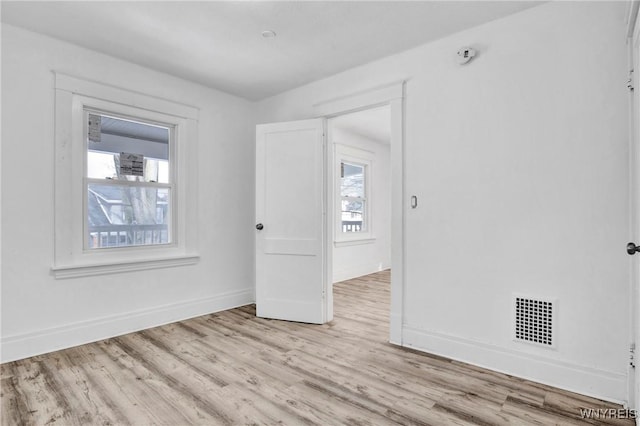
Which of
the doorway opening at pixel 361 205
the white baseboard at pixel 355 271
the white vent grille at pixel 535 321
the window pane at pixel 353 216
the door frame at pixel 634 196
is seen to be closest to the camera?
the door frame at pixel 634 196

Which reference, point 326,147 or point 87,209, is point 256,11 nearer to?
point 326,147

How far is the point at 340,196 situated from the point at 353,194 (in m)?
0.48

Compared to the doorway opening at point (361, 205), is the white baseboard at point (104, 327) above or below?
below

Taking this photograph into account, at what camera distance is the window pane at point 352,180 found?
6223mm

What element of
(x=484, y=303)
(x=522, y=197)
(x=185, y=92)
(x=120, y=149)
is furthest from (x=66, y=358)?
(x=522, y=197)

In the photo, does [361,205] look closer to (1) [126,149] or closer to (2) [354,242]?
(2) [354,242]

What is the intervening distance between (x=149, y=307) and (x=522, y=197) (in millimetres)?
3400

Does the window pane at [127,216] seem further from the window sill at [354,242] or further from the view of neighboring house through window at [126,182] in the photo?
the window sill at [354,242]

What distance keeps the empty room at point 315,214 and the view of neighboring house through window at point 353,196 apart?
2484mm

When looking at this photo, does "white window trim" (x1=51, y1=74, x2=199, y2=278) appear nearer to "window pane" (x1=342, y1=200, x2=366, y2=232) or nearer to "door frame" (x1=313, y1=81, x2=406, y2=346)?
"door frame" (x1=313, y1=81, x2=406, y2=346)

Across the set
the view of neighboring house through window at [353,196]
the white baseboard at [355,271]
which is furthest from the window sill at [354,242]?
the white baseboard at [355,271]

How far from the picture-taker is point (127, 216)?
3328 mm

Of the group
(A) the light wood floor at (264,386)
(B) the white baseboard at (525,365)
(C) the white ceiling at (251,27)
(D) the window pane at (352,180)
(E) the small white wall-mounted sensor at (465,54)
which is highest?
(C) the white ceiling at (251,27)

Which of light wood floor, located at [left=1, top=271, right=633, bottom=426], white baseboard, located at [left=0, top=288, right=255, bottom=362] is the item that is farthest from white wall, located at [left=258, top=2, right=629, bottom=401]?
white baseboard, located at [left=0, top=288, right=255, bottom=362]
